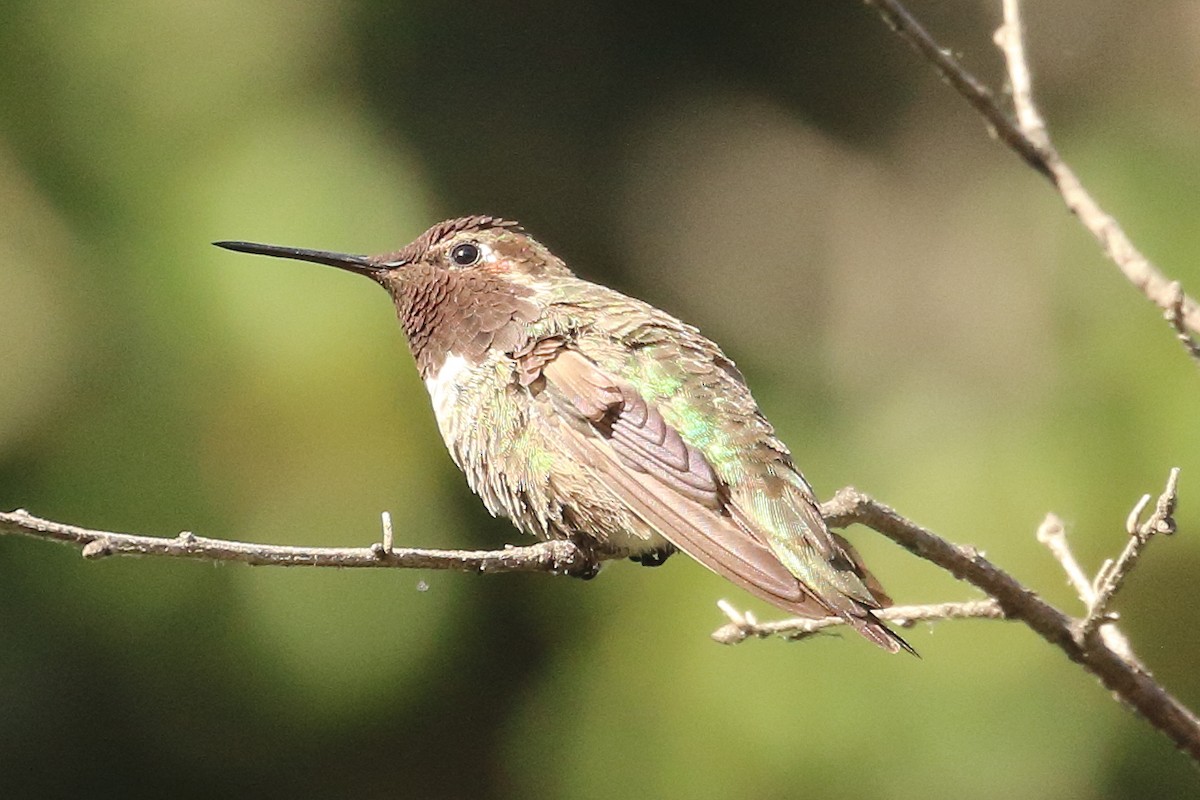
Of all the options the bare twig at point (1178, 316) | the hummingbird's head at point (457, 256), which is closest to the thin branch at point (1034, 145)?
the bare twig at point (1178, 316)

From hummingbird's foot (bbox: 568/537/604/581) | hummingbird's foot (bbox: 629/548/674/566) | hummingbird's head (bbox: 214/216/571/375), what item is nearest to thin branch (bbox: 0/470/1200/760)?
hummingbird's foot (bbox: 568/537/604/581)

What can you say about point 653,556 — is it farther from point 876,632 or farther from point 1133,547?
point 1133,547

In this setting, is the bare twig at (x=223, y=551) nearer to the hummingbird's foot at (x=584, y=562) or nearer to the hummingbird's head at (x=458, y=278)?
the hummingbird's foot at (x=584, y=562)

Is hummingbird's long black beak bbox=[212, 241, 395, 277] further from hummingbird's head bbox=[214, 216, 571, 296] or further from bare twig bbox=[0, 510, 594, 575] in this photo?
bare twig bbox=[0, 510, 594, 575]

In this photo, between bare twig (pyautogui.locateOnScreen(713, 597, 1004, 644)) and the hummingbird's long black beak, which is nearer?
bare twig (pyautogui.locateOnScreen(713, 597, 1004, 644))

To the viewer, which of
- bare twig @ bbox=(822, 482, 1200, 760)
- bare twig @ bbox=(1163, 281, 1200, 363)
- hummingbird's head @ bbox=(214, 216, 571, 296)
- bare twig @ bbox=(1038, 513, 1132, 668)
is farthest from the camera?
hummingbird's head @ bbox=(214, 216, 571, 296)

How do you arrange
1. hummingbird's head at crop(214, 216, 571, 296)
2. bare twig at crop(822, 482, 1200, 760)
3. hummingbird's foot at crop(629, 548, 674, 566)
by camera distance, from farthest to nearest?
1. hummingbird's head at crop(214, 216, 571, 296)
2. hummingbird's foot at crop(629, 548, 674, 566)
3. bare twig at crop(822, 482, 1200, 760)

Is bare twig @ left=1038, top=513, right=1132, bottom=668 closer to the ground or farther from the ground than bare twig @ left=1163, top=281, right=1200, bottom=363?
closer to the ground
